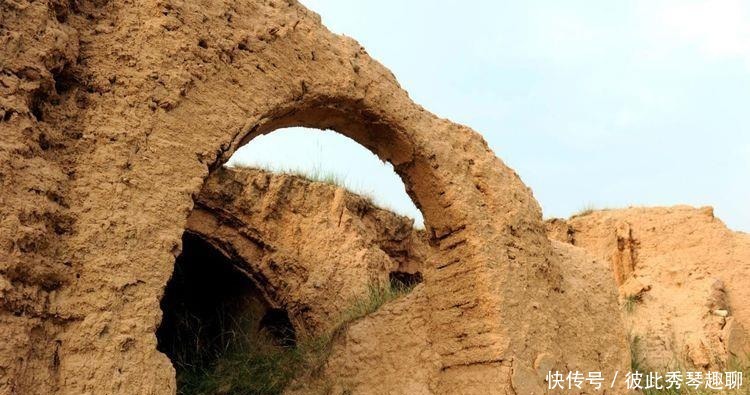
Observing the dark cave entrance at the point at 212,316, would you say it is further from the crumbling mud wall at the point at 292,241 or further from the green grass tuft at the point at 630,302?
the green grass tuft at the point at 630,302

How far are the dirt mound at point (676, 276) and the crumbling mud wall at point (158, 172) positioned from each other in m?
2.89

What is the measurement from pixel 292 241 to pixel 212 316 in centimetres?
119

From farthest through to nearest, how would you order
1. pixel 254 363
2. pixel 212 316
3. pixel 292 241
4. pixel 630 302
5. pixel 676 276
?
pixel 676 276 < pixel 630 302 < pixel 212 316 < pixel 292 241 < pixel 254 363

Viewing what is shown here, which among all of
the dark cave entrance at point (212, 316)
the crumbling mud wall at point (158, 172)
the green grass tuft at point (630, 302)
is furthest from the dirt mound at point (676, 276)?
the dark cave entrance at point (212, 316)

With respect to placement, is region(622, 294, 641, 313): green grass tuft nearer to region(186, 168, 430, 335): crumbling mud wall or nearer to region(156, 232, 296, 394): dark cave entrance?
region(186, 168, 430, 335): crumbling mud wall

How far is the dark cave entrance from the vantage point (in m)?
6.09

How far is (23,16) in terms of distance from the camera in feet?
9.53

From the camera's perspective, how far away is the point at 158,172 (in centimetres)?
309

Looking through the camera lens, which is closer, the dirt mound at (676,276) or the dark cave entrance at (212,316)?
the dark cave entrance at (212,316)

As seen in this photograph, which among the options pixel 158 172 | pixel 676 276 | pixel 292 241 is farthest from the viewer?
pixel 676 276

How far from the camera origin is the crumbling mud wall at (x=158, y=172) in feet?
8.95

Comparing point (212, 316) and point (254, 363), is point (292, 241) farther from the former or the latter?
point (254, 363)

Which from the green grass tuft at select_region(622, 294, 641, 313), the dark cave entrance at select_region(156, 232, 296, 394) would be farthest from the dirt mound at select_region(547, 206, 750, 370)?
the dark cave entrance at select_region(156, 232, 296, 394)

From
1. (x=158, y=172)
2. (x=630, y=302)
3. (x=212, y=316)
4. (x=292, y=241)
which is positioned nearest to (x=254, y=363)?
(x=292, y=241)
